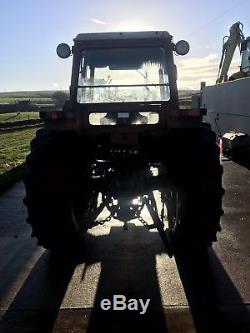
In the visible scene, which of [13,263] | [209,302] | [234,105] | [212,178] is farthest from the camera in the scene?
[234,105]

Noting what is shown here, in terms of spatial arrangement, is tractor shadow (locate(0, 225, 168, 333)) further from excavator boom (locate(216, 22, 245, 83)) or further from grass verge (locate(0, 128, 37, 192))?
excavator boom (locate(216, 22, 245, 83))

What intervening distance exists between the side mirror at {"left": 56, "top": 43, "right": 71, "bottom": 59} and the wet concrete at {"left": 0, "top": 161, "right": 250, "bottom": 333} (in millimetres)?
2320

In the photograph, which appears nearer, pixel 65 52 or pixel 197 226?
pixel 197 226

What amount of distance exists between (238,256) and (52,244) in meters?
2.10

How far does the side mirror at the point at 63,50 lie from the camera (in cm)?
498

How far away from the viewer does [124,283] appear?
13.6ft

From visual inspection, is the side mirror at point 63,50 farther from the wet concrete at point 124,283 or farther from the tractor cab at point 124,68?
the wet concrete at point 124,283

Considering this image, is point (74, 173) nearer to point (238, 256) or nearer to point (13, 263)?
point (13, 263)

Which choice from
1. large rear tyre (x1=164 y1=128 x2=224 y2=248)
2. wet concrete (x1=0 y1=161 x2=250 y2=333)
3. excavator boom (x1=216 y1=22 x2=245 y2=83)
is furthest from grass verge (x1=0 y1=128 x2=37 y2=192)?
excavator boom (x1=216 y1=22 x2=245 y2=83)

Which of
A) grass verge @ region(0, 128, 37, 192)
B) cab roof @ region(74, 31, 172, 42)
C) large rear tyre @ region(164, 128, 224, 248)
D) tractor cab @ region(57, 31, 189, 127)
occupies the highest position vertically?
cab roof @ region(74, 31, 172, 42)

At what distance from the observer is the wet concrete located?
3.47 meters

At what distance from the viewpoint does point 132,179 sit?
177 inches

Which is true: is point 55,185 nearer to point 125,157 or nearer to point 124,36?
point 125,157

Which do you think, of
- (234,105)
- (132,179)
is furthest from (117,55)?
(234,105)
